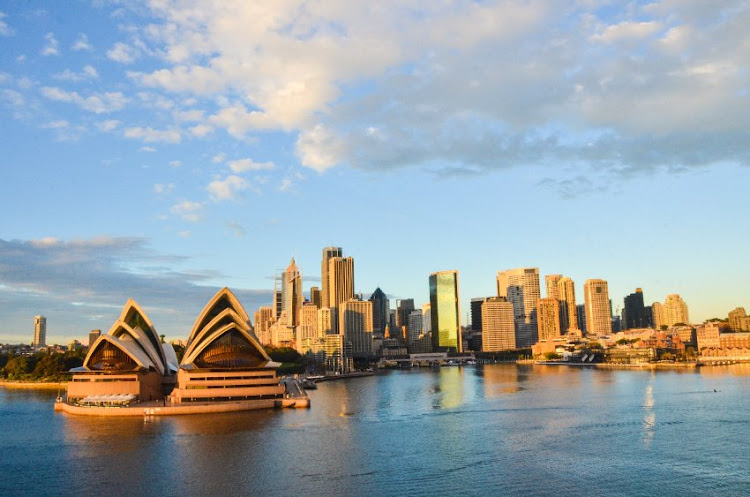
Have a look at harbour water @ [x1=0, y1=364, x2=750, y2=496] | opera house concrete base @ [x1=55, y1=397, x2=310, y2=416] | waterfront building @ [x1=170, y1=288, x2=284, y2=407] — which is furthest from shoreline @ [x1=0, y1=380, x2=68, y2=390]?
waterfront building @ [x1=170, y1=288, x2=284, y2=407]

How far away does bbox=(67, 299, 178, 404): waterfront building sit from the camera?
70.6 m

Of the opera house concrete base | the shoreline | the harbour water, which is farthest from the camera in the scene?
the shoreline

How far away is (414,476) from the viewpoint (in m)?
36.4

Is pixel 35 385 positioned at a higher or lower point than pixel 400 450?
higher

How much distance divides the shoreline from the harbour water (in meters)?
42.7

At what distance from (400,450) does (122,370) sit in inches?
1599

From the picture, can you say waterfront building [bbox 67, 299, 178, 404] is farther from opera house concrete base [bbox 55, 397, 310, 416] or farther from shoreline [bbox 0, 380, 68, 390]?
shoreline [bbox 0, 380, 68, 390]

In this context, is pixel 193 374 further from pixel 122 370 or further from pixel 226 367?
pixel 122 370

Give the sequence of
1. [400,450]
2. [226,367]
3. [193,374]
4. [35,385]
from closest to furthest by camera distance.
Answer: [400,450] → [193,374] → [226,367] → [35,385]

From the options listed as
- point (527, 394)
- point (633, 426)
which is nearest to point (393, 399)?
point (527, 394)

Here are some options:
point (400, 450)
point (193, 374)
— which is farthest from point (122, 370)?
point (400, 450)

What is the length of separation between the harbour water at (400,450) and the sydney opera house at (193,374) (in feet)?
10.3

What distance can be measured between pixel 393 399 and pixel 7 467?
1907 inches

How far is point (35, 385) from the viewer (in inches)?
4464
